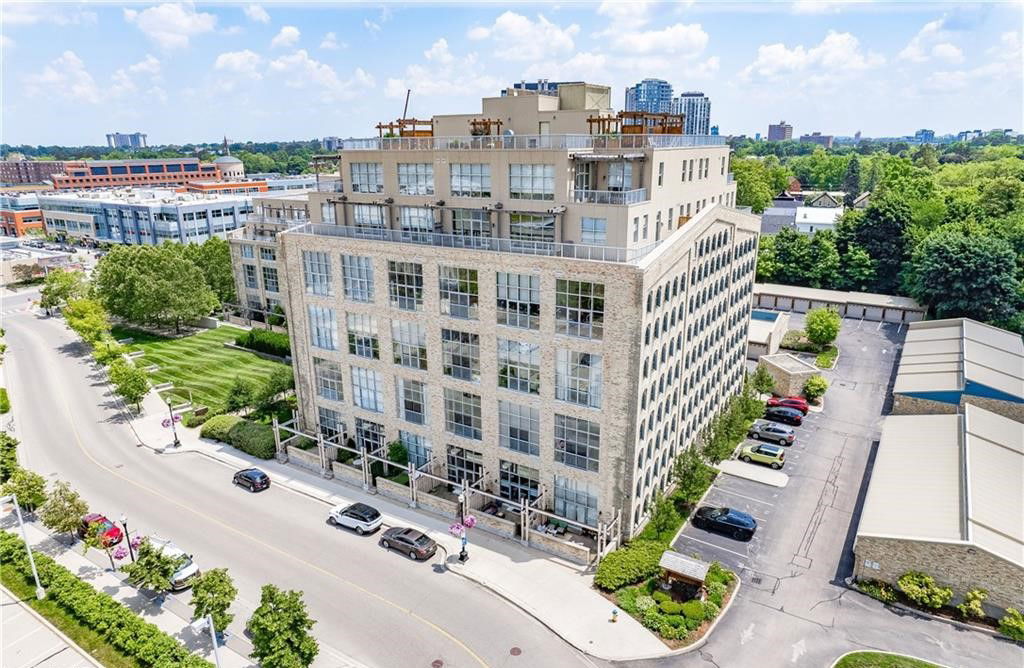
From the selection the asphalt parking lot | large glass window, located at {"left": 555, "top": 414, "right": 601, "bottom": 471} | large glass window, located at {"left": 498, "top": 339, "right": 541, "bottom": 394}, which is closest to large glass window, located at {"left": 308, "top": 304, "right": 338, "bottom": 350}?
large glass window, located at {"left": 498, "top": 339, "right": 541, "bottom": 394}

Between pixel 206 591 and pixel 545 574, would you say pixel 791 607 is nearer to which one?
pixel 545 574

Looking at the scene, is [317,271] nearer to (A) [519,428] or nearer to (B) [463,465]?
(B) [463,465]

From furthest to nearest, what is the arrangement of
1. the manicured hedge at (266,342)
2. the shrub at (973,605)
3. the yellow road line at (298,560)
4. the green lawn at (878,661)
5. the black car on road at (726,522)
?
the manicured hedge at (266,342) → the black car on road at (726,522) → the shrub at (973,605) → the yellow road line at (298,560) → the green lawn at (878,661)

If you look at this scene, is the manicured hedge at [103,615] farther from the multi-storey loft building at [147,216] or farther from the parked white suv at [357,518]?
the multi-storey loft building at [147,216]

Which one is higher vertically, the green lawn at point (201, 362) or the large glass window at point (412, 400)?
the large glass window at point (412, 400)

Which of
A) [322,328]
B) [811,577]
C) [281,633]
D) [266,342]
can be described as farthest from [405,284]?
[266,342]

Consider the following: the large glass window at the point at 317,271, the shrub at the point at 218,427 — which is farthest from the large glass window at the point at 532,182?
the shrub at the point at 218,427

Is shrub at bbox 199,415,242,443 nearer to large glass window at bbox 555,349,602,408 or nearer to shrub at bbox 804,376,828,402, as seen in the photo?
large glass window at bbox 555,349,602,408
